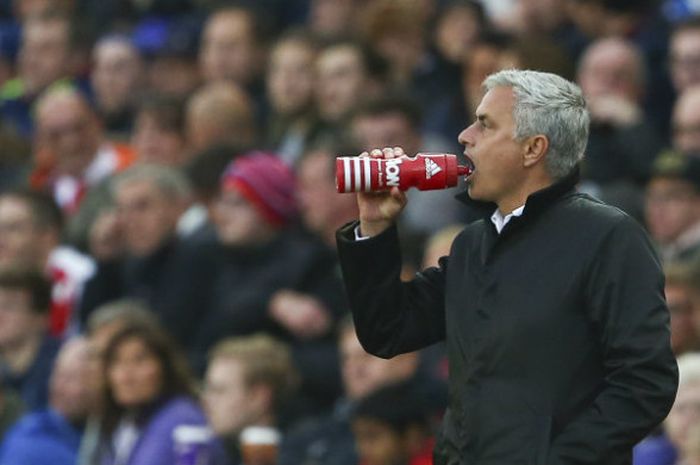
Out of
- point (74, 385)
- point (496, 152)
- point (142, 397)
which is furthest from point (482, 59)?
point (496, 152)

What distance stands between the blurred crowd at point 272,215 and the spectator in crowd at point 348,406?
10 mm

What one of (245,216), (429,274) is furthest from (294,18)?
(429,274)

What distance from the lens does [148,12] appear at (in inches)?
541

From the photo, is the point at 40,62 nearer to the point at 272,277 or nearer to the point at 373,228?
the point at 272,277

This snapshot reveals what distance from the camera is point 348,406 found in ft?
24.6

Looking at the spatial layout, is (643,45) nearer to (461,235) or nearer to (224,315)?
(224,315)

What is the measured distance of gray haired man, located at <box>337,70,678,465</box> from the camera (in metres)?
4.11

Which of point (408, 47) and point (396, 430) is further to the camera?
point (408, 47)

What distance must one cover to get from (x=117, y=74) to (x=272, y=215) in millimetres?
4001

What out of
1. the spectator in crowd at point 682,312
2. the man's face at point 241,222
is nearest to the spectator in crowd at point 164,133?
the man's face at point 241,222

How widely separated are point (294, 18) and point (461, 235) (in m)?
8.56

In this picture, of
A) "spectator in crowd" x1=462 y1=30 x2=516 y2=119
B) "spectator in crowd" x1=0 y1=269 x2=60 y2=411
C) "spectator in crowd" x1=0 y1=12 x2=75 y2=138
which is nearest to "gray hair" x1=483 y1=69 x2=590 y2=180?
"spectator in crowd" x1=462 y1=30 x2=516 y2=119

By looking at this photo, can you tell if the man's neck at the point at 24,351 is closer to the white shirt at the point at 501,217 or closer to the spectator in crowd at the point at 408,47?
the spectator in crowd at the point at 408,47

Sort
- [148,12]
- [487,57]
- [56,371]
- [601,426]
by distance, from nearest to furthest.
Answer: [601,426] → [56,371] → [487,57] → [148,12]
